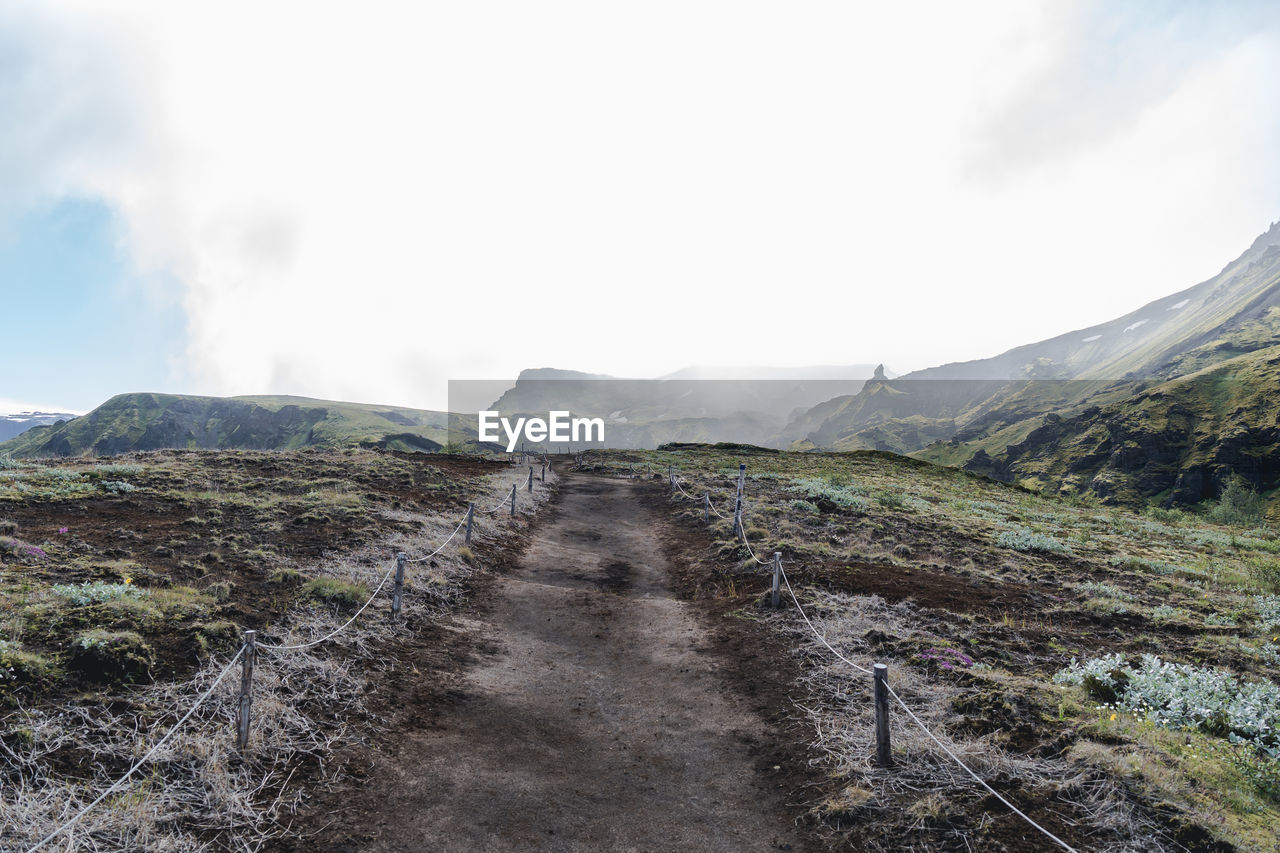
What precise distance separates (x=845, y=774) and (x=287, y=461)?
2597 centimetres

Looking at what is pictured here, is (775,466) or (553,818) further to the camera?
(775,466)

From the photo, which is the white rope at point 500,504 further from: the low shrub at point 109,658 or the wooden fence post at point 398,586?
the low shrub at point 109,658

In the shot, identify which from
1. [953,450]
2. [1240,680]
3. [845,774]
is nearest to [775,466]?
[1240,680]

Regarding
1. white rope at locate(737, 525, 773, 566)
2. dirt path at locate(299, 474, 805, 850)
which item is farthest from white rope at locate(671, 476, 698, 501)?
dirt path at locate(299, 474, 805, 850)

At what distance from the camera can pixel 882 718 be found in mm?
6625

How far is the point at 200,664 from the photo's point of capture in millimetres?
7180

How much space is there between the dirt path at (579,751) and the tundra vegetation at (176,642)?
3.54ft

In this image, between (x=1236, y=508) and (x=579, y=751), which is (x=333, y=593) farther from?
(x=1236, y=508)

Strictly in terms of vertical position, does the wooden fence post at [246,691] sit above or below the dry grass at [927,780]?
above

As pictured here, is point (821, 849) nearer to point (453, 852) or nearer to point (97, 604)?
point (453, 852)

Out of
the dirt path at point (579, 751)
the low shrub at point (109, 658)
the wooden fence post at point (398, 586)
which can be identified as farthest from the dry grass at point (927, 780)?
the low shrub at point (109, 658)

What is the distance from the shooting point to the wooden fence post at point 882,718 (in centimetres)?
651

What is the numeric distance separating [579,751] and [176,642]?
527 cm

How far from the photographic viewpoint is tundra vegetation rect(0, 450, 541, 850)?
520 cm
